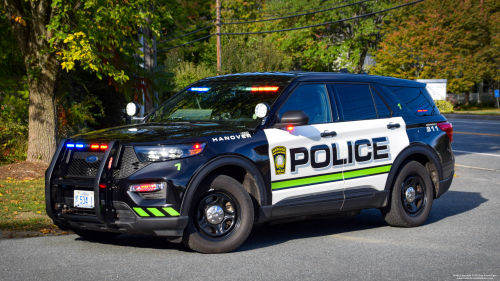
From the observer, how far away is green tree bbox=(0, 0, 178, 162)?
11.0 m

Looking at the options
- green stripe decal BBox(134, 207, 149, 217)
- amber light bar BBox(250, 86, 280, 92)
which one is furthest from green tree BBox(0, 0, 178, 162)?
green stripe decal BBox(134, 207, 149, 217)

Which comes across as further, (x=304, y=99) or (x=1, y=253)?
(x=304, y=99)

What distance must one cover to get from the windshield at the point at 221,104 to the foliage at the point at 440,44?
4148 centimetres

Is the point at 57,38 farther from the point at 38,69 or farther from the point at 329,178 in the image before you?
the point at 329,178

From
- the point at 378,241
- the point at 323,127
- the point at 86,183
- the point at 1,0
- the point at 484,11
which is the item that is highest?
the point at 484,11

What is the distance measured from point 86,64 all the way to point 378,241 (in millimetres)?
6945

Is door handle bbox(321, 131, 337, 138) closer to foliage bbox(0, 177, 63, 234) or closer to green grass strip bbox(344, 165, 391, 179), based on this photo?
green grass strip bbox(344, 165, 391, 179)

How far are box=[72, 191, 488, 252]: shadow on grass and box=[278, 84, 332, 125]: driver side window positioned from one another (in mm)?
1394

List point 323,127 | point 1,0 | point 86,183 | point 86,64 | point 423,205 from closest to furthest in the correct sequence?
point 86,183, point 323,127, point 423,205, point 86,64, point 1,0

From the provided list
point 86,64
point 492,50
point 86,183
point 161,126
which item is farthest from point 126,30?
point 492,50

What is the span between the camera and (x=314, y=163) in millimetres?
6633

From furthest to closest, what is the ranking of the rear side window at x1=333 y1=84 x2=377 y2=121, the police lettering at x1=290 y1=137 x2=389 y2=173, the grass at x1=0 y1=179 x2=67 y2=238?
the grass at x1=0 y1=179 x2=67 y2=238, the rear side window at x1=333 y1=84 x2=377 y2=121, the police lettering at x1=290 y1=137 x2=389 y2=173

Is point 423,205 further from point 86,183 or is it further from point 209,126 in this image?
point 86,183

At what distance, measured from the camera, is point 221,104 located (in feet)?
22.5
